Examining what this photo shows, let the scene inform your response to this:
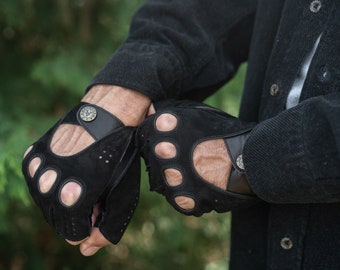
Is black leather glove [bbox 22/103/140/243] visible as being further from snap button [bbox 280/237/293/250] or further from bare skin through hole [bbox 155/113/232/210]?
snap button [bbox 280/237/293/250]

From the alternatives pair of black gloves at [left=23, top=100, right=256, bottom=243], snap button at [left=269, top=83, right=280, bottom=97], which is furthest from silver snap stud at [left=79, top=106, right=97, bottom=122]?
snap button at [left=269, top=83, right=280, bottom=97]

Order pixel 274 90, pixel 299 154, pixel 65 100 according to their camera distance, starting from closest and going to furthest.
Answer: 1. pixel 299 154
2. pixel 274 90
3. pixel 65 100

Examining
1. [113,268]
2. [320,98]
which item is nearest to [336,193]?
[320,98]

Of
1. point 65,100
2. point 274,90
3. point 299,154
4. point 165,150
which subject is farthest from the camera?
point 65,100

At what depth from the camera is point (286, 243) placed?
1.00 metres

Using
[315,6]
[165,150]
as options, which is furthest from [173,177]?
[315,6]

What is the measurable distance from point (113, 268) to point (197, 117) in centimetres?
174

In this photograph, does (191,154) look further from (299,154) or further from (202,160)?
(299,154)

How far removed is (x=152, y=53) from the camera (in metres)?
1.09

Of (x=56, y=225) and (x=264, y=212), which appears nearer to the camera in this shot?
(x=56, y=225)

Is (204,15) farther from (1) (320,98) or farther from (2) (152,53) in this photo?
(1) (320,98)

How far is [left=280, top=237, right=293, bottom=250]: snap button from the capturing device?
993mm

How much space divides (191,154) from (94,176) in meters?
0.18

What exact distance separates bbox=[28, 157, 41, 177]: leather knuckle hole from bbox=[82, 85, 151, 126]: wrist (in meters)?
0.15
